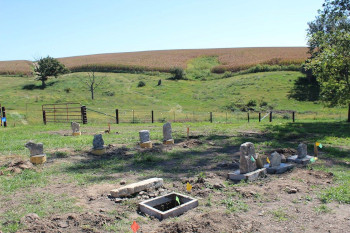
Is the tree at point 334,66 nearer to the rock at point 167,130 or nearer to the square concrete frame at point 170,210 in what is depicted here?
the rock at point 167,130

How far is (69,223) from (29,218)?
2.68ft

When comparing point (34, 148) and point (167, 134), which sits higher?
point (34, 148)

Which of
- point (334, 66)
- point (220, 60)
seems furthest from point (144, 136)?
point (220, 60)

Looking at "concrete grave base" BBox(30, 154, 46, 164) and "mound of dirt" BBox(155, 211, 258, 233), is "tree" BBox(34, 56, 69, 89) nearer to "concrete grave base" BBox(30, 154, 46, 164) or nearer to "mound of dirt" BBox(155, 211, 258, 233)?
"concrete grave base" BBox(30, 154, 46, 164)

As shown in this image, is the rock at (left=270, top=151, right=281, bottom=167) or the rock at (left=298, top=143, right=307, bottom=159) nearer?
the rock at (left=270, top=151, right=281, bottom=167)

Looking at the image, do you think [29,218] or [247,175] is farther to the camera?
[247,175]

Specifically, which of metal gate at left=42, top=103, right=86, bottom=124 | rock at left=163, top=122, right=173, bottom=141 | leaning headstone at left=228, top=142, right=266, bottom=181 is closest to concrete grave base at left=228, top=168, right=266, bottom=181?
leaning headstone at left=228, top=142, right=266, bottom=181

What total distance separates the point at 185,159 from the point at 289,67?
4560 centimetres

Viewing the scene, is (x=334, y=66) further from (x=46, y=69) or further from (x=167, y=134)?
(x=46, y=69)

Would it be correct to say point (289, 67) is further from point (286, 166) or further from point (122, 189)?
point (122, 189)

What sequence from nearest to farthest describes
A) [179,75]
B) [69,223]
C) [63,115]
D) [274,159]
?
1. [69,223]
2. [274,159]
3. [63,115]
4. [179,75]

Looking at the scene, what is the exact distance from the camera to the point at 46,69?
4844 cm

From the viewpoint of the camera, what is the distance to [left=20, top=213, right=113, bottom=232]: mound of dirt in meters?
5.78

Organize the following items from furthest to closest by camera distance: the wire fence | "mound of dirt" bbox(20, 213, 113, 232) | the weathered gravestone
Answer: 1. the wire fence
2. the weathered gravestone
3. "mound of dirt" bbox(20, 213, 113, 232)
